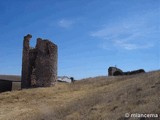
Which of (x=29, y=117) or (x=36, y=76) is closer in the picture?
(x=29, y=117)

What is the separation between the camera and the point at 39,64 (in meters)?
31.2

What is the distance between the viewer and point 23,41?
33.6 metres

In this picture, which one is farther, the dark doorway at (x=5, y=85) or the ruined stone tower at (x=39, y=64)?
the dark doorway at (x=5, y=85)

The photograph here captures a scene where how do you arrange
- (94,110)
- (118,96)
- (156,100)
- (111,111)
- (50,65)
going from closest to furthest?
1. (156,100)
2. (111,111)
3. (94,110)
4. (118,96)
5. (50,65)

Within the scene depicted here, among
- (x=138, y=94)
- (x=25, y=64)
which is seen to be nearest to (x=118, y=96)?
(x=138, y=94)

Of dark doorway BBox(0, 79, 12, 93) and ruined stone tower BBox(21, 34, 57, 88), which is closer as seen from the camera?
ruined stone tower BBox(21, 34, 57, 88)

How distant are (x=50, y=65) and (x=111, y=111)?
62.7 feet

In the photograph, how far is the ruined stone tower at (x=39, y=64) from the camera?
31.0 meters

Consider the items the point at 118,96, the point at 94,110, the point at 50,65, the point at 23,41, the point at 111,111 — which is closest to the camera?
the point at 111,111

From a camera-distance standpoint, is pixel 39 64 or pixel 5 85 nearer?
pixel 39 64

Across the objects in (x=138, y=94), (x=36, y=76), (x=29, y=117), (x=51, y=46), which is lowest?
(x=29, y=117)

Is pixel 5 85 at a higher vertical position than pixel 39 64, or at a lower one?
lower

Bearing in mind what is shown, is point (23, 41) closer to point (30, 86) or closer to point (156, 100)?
point (30, 86)

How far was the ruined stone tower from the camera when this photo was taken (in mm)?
30984
